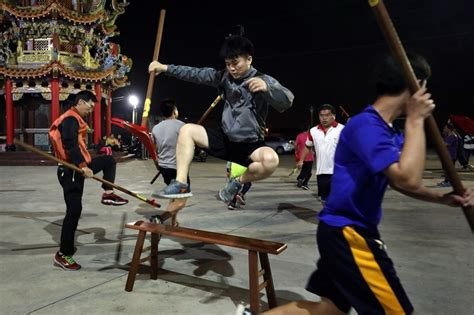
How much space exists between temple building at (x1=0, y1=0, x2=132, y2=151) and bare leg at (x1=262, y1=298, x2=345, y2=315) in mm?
19405

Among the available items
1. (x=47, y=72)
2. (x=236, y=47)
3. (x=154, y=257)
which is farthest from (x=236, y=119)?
(x=47, y=72)

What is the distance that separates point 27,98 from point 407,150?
22966 millimetres

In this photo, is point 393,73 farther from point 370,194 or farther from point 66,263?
point 66,263

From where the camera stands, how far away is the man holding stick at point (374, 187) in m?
1.92

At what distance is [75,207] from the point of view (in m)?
4.72

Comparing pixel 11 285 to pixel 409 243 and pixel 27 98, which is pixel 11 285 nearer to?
pixel 409 243

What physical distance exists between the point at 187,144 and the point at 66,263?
2068mm

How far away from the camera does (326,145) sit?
21.0ft

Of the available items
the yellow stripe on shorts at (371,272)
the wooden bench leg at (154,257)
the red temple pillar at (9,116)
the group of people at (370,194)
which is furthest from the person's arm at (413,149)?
the red temple pillar at (9,116)

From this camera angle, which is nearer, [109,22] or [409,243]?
[409,243]

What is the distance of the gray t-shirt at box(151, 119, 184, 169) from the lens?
5.86 metres

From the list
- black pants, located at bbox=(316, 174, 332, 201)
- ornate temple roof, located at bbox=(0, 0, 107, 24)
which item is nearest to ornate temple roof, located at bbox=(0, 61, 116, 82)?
ornate temple roof, located at bbox=(0, 0, 107, 24)

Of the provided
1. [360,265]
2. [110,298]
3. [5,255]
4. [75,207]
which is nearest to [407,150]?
[360,265]

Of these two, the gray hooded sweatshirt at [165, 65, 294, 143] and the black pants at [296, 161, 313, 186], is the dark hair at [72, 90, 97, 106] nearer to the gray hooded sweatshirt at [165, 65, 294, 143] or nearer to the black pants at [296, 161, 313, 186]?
the gray hooded sweatshirt at [165, 65, 294, 143]
